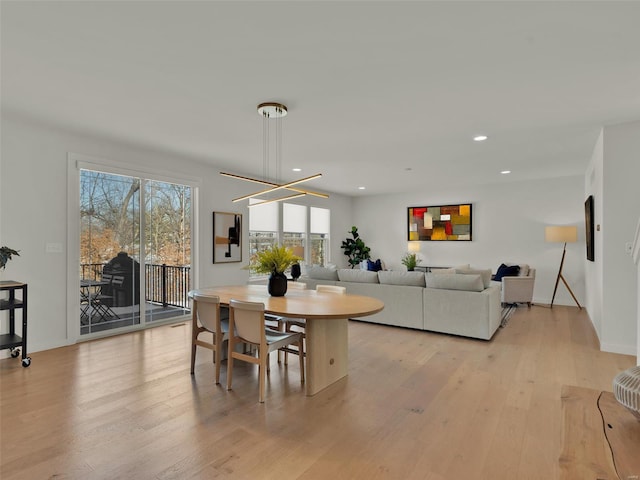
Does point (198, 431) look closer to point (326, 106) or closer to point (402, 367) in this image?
point (402, 367)

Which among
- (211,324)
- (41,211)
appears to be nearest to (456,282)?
(211,324)

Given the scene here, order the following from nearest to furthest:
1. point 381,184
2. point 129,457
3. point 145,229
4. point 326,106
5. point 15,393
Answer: point 129,457 < point 15,393 < point 326,106 < point 145,229 < point 381,184

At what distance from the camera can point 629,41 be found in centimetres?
226

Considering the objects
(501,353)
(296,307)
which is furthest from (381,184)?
(296,307)

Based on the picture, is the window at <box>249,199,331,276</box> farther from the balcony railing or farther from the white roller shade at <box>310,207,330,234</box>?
the balcony railing

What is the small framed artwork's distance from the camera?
588 cm

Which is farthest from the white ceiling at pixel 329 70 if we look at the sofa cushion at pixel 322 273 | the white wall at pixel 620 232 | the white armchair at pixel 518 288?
the white armchair at pixel 518 288

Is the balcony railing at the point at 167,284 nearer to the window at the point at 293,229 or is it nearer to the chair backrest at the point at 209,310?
the window at the point at 293,229

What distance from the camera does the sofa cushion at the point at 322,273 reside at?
5.59 metres

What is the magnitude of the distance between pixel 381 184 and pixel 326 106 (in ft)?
14.9

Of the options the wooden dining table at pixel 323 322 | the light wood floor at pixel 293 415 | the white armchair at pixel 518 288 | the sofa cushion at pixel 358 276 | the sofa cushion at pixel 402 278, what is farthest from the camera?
the white armchair at pixel 518 288

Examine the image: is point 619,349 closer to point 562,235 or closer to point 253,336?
point 562,235

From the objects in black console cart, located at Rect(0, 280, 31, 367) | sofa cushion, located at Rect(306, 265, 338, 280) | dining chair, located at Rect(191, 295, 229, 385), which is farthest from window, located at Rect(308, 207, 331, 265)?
black console cart, located at Rect(0, 280, 31, 367)

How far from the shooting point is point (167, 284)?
5.34m
